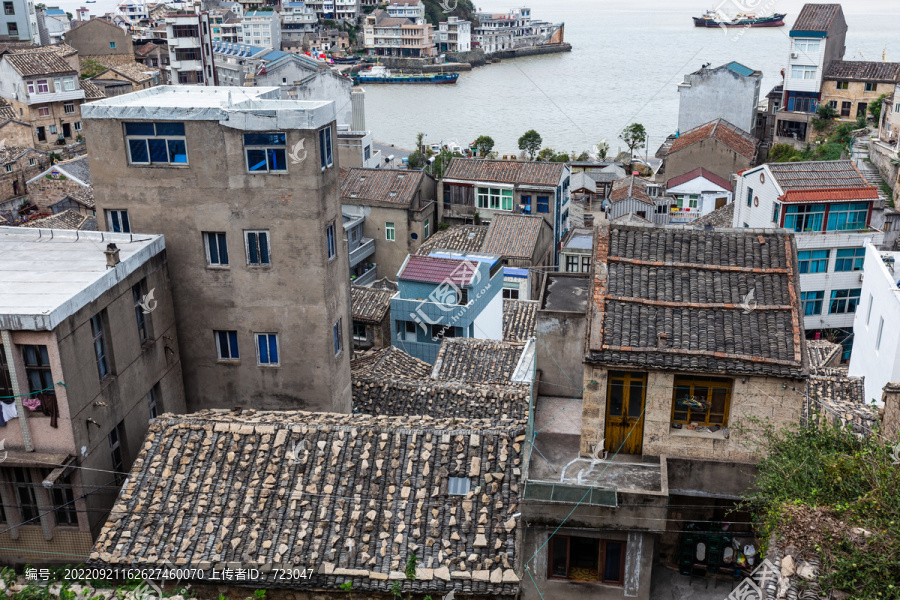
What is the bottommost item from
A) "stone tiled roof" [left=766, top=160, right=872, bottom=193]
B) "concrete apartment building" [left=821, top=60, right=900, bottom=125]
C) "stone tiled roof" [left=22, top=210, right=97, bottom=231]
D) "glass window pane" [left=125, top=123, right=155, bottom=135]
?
"stone tiled roof" [left=22, top=210, right=97, bottom=231]

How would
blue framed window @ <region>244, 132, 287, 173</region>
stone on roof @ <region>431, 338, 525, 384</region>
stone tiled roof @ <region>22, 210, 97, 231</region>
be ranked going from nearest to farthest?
blue framed window @ <region>244, 132, 287, 173</region>
stone on roof @ <region>431, 338, 525, 384</region>
stone tiled roof @ <region>22, 210, 97, 231</region>

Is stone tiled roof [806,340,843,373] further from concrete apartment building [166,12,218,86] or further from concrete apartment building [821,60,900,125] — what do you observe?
concrete apartment building [166,12,218,86]

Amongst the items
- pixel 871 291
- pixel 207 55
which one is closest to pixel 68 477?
pixel 871 291

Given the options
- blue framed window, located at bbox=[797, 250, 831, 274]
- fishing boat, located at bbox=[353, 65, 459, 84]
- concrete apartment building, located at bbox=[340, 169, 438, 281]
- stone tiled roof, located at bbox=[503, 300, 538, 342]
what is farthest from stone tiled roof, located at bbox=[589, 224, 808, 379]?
fishing boat, located at bbox=[353, 65, 459, 84]

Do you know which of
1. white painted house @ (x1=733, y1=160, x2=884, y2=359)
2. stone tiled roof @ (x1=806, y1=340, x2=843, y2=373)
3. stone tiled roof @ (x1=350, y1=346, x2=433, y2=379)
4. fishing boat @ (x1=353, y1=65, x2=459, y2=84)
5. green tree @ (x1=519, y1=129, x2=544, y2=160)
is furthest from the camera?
fishing boat @ (x1=353, y1=65, x2=459, y2=84)

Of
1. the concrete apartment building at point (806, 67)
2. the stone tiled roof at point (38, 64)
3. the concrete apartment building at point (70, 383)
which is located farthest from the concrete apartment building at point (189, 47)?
the concrete apartment building at point (70, 383)
